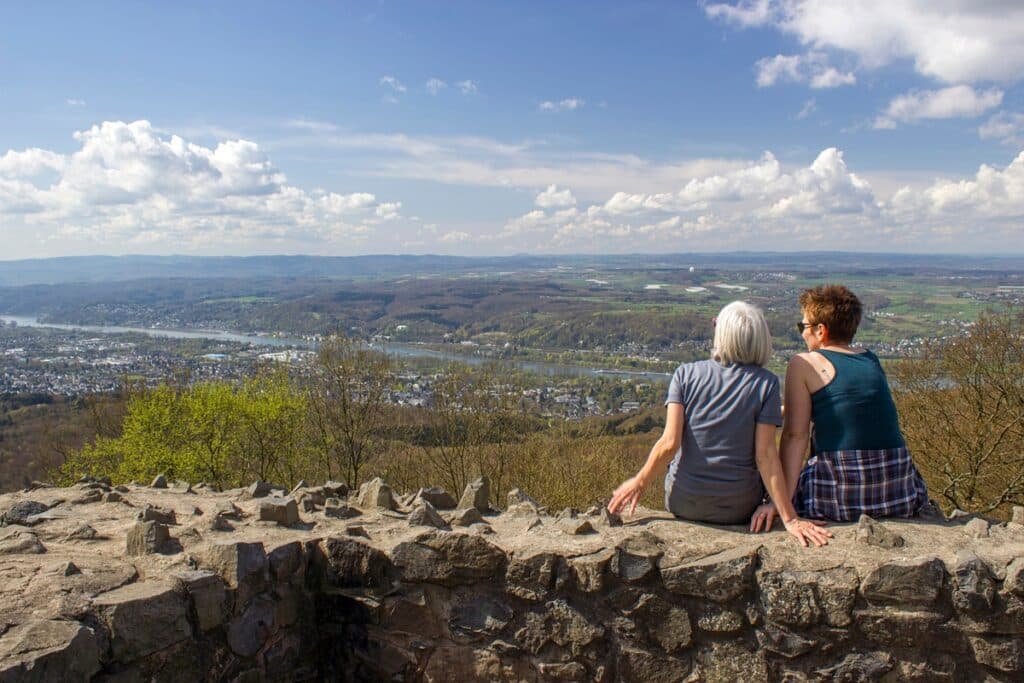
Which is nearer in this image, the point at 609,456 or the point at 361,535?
the point at 361,535

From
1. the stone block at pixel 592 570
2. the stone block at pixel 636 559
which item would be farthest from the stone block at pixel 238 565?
the stone block at pixel 636 559

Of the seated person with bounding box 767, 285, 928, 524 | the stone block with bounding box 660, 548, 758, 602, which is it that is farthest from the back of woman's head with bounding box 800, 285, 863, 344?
the stone block with bounding box 660, 548, 758, 602

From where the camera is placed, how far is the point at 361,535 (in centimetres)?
461

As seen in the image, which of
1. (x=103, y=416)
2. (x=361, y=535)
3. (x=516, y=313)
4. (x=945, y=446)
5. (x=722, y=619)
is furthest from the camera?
(x=516, y=313)

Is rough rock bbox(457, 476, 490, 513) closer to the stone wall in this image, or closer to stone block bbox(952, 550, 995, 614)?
the stone wall

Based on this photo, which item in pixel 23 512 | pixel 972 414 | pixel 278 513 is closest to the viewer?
pixel 278 513

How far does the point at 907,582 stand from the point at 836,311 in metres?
1.56

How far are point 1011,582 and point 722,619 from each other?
4.76ft

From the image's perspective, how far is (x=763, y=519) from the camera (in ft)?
13.2

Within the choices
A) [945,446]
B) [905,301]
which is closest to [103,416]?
[945,446]

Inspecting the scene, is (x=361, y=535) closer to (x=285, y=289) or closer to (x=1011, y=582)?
(x=1011, y=582)

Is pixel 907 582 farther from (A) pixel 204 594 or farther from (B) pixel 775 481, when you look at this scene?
(A) pixel 204 594

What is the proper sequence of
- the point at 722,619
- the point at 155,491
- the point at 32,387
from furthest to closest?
the point at 32,387 < the point at 155,491 < the point at 722,619

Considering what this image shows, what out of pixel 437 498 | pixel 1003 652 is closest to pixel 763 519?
pixel 1003 652
